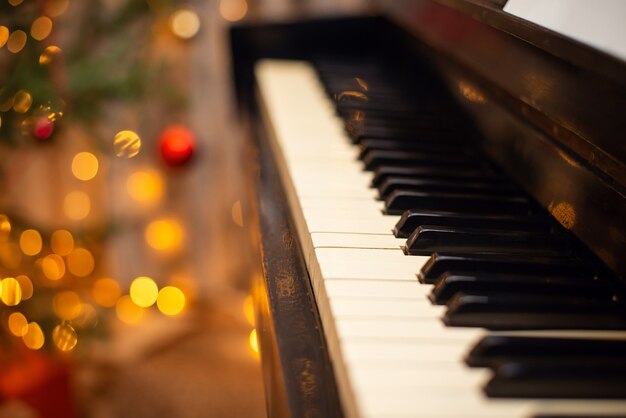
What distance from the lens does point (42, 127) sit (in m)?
1.37

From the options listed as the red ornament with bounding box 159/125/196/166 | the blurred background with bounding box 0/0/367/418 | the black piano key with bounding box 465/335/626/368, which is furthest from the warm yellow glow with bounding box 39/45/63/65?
the black piano key with bounding box 465/335/626/368

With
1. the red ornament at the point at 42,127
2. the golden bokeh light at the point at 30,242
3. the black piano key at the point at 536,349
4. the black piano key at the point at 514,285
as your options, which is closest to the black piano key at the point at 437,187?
the black piano key at the point at 514,285

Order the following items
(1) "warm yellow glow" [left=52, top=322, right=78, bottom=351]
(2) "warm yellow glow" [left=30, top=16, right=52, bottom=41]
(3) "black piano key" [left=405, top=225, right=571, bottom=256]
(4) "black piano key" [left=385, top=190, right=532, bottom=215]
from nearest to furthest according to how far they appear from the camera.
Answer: (3) "black piano key" [left=405, top=225, right=571, bottom=256] → (4) "black piano key" [left=385, top=190, right=532, bottom=215] → (2) "warm yellow glow" [left=30, top=16, right=52, bottom=41] → (1) "warm yellow glow" [left=52, top=322, right=78, bottom=351]

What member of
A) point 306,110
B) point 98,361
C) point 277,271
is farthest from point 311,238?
point 98,361

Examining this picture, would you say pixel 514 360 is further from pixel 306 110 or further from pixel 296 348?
pixel 306 110

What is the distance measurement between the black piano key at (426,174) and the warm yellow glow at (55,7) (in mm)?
1035

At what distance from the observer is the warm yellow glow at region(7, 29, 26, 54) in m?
1.37

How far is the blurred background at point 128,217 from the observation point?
62.8 inches

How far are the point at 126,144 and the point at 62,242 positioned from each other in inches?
13.7

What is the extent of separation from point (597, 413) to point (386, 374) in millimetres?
146

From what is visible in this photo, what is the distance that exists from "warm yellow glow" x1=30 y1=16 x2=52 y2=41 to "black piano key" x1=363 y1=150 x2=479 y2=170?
88 centimetres

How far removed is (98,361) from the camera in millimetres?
1997

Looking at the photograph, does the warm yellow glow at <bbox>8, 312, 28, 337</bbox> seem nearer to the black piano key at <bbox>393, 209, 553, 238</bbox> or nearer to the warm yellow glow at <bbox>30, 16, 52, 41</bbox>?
the warm yellow glow at <bbox>30, 16, 52, 41</bbox>

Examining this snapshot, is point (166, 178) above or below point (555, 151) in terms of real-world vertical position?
below
